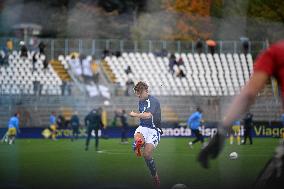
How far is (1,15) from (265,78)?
7.70m

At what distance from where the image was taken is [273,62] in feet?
14.9

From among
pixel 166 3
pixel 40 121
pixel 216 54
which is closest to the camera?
pixel 166 3

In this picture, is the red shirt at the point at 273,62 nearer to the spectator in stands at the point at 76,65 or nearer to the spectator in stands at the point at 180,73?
the spectator in stands at the point at 76,65

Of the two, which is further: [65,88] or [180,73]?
[65,88]

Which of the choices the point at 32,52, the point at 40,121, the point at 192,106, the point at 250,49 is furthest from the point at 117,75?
the point at 250,49

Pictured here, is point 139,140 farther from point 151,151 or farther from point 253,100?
point 253,100

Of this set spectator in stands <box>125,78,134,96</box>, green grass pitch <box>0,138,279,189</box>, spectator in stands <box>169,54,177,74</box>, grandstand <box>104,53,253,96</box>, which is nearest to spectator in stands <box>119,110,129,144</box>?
spectator in stands <box>125,78,134,96</box>

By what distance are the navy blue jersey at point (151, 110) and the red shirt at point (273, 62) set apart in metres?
8.23

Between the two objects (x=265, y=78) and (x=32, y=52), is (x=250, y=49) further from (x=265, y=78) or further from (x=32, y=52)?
(x=265, y=78)

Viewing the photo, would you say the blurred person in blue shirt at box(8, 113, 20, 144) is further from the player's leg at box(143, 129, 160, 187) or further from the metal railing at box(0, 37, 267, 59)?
the player's leg at box(143, 129, 160, 187)

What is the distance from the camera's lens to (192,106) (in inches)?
1148

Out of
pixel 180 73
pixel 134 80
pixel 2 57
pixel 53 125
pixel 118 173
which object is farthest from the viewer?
pixel 53 125

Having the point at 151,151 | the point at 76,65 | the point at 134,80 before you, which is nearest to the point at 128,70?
the point at 134,80

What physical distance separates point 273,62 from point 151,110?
829cm
